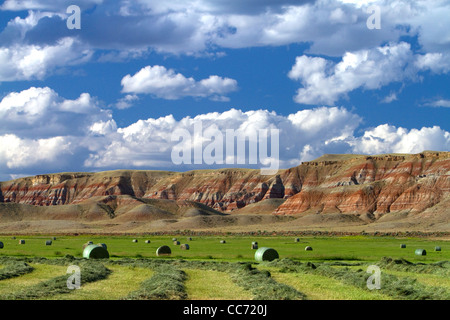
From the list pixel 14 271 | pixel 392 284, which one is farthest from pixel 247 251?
pixel 392 284

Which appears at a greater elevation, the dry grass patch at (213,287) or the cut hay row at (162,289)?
the cut hay row at (162,289)

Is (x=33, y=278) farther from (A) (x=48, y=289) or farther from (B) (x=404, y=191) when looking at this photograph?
(B) (x=404, y=191)

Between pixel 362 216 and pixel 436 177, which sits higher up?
pixel 436 177

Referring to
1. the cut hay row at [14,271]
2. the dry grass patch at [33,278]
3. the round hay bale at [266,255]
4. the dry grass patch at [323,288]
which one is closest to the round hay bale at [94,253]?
the dry grass patch at [33,278]

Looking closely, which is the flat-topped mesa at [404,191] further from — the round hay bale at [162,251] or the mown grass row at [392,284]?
the mown grass row at [392,284]

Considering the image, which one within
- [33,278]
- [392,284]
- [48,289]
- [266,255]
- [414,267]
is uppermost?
[48,289]

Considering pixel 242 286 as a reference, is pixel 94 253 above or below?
below

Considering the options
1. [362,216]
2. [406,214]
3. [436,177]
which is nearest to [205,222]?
[362,216]
